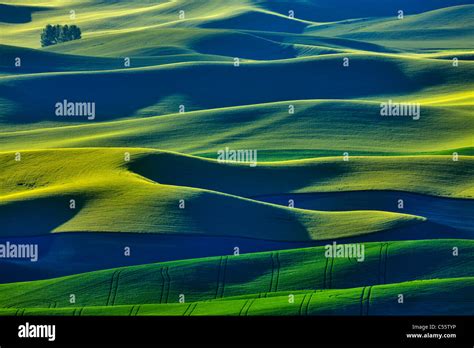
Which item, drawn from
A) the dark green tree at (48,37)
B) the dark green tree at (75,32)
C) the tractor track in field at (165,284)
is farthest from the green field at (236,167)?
the dark green tree at (48,37)

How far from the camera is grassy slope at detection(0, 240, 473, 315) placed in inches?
476

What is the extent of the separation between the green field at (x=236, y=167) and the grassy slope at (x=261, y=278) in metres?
0.03

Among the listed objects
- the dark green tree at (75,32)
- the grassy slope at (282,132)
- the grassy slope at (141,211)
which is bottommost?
the grassy slope at (282,132)

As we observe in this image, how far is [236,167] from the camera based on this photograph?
19.7 meters

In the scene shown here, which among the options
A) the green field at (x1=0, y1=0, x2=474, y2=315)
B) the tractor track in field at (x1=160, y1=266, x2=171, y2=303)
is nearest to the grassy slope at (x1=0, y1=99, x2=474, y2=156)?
the green field at (x1=0, y1=0, x2=474, y2=315)

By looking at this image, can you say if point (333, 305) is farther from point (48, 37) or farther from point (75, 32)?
point (75, 32)

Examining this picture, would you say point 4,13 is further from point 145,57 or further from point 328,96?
point 328,96

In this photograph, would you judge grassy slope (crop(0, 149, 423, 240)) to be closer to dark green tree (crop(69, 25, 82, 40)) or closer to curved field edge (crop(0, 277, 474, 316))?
curved field edge (crop(0, 277, 474, 316))

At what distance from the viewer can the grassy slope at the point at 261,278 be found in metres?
12.1

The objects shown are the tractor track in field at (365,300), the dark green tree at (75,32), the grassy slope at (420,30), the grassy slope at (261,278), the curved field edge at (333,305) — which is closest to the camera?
the curved field edge at (333,305)

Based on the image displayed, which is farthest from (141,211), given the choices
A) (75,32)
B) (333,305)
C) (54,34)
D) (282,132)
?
(75,32)

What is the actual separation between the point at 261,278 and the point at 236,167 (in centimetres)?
705

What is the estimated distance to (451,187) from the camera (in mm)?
18703

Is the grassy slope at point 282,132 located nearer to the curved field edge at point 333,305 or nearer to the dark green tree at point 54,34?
the curved field edge at point 333,305
